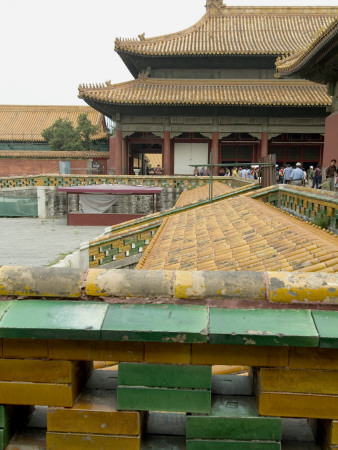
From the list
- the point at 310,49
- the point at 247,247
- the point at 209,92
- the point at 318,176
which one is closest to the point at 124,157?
the point at 209,92

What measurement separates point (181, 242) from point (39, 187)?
19.4 meters

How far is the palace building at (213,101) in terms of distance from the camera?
24.2 metres

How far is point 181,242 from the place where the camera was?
524cm

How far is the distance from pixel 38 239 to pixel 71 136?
745 inches

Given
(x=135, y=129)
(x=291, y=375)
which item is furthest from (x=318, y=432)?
(x=135, y=129)

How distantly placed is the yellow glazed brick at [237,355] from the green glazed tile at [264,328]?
0.12m

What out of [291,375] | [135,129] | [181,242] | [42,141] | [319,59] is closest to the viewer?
[291,375]

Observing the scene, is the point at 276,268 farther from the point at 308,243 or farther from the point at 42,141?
the point at 42,141

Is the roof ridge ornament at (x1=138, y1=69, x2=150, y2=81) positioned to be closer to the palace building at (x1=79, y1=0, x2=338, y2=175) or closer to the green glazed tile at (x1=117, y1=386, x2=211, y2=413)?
the palace building at (x1=79, y1=0, x2=338, y2=175)

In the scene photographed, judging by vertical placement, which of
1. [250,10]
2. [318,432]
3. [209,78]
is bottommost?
[318,432]

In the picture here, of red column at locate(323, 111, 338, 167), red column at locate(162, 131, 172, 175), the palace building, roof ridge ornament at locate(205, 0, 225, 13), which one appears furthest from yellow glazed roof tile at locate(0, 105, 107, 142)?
red column at locate(323, 111, 338, 167)

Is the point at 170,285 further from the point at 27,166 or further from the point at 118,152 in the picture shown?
the point at 27,166

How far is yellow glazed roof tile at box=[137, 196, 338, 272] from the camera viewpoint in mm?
3043

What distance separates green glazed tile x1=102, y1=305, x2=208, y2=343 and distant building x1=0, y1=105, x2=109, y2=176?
29490 millimetres
